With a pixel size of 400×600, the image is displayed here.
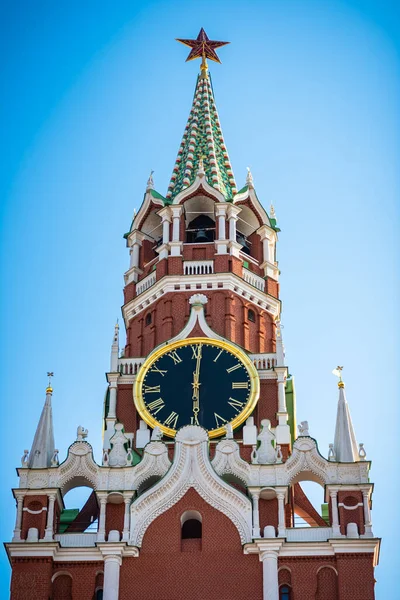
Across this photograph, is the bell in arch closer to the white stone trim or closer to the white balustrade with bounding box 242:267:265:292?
the white balustrade with bounding box 242:267:265:292

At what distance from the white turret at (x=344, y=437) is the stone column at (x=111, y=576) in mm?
6684

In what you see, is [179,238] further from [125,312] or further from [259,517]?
[259,517]

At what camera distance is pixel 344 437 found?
155ft

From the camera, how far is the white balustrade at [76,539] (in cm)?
4525

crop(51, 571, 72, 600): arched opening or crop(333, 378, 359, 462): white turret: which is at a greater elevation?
crop(333, 378, 359, 462): white turret

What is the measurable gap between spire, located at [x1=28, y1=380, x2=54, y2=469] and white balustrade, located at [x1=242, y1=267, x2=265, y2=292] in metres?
8.39

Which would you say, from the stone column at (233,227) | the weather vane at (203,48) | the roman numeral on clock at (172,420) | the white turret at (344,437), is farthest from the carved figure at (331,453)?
the weather vane at (203,48)

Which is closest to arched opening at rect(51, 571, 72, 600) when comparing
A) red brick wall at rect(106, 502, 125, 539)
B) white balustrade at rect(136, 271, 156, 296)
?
red brick wall at rect(106, 502, 125, 539)

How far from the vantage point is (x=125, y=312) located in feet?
179

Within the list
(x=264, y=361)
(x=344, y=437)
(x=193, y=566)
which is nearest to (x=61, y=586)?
(x=193, y=566)

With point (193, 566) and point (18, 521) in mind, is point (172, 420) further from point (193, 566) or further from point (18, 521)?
point (18, 521)

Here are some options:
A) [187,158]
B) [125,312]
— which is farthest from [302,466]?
[187,158]

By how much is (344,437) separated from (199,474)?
13.5ft

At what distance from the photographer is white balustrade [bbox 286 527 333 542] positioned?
147 feet
